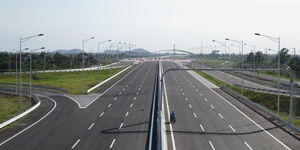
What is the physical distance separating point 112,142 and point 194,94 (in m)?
37.0

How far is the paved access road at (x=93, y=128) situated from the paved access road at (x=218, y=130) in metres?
3.11

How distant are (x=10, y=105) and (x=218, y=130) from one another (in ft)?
115

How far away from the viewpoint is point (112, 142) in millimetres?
31297

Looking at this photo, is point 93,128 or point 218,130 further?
point 93,128

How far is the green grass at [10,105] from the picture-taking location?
48894 mm

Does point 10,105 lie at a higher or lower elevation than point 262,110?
lower

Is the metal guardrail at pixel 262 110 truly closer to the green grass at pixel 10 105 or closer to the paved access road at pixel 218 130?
the paved access road at pixel 218 130

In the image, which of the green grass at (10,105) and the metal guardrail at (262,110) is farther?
the green grass at (10,105)

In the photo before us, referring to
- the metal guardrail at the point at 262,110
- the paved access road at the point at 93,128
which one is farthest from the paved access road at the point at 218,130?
the paved access road at the point at 93,128

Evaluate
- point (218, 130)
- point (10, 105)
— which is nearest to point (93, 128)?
point (218, 130)

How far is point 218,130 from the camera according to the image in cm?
3688

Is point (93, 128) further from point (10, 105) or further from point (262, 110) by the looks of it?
point (10, 105)

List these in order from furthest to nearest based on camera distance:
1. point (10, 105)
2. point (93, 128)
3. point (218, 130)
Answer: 1. point (10, 105)
2. point (93, 128)
3. point (218, 130)

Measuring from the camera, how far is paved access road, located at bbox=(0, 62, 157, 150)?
3059cm
